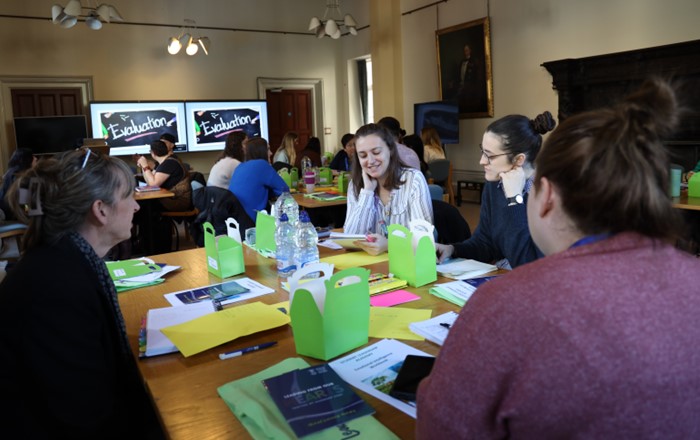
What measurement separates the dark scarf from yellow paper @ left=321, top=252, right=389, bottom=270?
35.0 inches

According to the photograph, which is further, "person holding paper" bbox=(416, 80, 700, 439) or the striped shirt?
the striped shirt

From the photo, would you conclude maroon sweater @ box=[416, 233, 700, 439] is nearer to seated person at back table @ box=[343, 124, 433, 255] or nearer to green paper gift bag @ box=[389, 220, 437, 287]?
green paper gift bag @ box=[389, 220, 437, 287]

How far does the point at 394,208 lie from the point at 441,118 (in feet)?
19.1

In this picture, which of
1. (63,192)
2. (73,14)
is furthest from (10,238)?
(63,192)

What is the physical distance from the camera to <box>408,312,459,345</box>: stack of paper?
4.65 feet

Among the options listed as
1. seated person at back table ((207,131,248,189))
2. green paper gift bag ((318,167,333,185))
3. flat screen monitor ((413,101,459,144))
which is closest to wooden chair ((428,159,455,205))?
flat screen monitor ((413,101,459,144))

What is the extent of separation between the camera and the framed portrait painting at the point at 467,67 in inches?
308

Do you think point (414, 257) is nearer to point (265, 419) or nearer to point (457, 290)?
point (457, 290)

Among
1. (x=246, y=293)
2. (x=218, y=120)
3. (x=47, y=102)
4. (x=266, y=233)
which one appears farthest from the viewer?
(x=218, y=120)

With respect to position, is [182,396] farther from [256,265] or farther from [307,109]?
[307,109]

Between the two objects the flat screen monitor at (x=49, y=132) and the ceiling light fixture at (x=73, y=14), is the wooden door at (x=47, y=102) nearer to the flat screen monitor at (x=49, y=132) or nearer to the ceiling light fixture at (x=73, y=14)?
the flat screen monitor at (x=49, y=132)

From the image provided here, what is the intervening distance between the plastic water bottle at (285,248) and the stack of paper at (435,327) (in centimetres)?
71

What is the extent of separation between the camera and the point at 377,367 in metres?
1.29

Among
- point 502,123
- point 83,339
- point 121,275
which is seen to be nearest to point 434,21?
point 502,123
